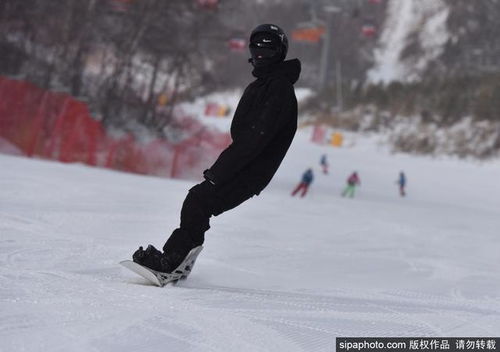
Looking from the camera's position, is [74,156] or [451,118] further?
[451,118]

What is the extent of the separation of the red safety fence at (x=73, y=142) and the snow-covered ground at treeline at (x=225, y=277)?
2465 mm

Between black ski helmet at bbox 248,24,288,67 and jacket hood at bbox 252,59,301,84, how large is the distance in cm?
4

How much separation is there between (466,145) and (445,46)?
82.4 ft

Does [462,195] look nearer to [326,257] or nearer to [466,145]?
[466,145]

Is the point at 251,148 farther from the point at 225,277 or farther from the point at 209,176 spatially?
the point at 225,277

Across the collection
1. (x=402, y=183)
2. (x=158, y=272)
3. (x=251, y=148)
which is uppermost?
(x=402, y=183)

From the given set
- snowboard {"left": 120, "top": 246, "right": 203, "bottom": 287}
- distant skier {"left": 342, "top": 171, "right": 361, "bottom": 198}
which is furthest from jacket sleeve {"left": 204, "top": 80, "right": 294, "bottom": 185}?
distant skier {"left": 342, "top": 171, "right": 361, "bottom": 198}

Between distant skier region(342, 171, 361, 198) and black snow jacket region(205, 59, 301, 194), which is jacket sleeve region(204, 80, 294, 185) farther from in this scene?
distant skier region(342, 171, 361, 198)

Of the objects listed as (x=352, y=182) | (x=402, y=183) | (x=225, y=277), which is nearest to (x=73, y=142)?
(x=352, y=182)

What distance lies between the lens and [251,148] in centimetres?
356

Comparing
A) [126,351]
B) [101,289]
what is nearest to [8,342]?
[126,351]

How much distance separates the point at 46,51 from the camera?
21.1m

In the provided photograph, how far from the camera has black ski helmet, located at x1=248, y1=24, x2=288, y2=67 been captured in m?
3.67

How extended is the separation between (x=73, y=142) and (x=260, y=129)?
39.2 ft
